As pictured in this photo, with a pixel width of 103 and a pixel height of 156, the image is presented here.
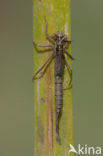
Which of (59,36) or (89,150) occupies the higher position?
(59,36)

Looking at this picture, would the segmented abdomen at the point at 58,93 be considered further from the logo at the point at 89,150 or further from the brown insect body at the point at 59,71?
the logo at the point at 89,150

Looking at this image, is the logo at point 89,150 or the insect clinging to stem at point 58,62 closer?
the insect clinging to stem at point 58,62

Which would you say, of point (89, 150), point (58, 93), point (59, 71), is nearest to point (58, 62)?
point (59, 71)

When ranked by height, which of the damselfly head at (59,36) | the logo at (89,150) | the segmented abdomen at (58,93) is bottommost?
the logo at (89,150)

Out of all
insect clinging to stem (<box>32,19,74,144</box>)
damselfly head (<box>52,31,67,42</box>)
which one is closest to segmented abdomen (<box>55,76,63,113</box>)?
insect clinging to stem (<box>32,19,74,144</box>)

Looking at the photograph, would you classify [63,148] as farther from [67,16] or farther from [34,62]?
[67,16]

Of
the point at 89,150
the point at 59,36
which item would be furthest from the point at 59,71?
the point at 89,150

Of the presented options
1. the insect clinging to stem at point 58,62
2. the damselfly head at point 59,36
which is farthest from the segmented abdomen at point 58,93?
the damselfly head at point 59,36

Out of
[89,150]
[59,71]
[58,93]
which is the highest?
[59,71]

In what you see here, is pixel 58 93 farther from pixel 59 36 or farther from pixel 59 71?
pixel 59 36

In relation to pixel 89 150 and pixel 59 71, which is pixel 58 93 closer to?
pixel 59 71

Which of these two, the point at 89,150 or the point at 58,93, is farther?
the point at 89,150

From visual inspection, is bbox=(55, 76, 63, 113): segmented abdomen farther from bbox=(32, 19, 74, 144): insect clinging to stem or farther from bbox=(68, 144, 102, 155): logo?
bbox=(68, 144, 102, 155): logo

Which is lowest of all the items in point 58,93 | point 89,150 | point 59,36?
point 89,150
